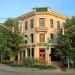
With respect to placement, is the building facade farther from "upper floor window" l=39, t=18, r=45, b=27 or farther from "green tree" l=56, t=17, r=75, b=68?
"green tree" l=56, t=17, r=75, b=68

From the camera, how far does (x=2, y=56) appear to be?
190 ft

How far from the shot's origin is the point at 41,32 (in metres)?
51.8

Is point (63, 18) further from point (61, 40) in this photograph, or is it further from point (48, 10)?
point (61, 40)

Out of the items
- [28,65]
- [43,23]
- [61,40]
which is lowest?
[28,65]

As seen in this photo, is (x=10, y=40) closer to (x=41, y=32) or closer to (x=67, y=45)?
(x=41, y=32)

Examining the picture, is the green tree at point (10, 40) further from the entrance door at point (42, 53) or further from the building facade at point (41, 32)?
the entrance door at point (42, 53)

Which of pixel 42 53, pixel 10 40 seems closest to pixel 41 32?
pixel 42 53

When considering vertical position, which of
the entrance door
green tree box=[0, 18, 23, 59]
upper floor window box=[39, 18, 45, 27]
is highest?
upper floor window box=[39, 18, 45, 27]

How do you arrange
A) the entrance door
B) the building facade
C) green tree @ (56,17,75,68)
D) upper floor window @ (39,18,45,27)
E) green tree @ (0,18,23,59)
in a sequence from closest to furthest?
green tree @ (56,17,75,68) < green tree @ (0,18,23,59) < the building facade < the entrance door < upper floor window @ (39,18,45,27)

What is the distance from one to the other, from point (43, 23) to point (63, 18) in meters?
5.92

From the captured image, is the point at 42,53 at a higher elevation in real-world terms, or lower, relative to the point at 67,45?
lower

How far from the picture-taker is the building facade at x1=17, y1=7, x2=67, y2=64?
168ft

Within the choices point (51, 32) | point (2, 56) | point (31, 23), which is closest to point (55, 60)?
point (51, 32)

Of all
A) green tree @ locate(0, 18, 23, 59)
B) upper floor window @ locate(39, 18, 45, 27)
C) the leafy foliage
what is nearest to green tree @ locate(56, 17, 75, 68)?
the leafy foliage
